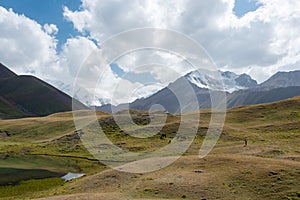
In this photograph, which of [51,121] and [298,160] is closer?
[298,160]

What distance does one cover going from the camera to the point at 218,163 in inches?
1877

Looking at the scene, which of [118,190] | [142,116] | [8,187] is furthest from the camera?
[142,116]

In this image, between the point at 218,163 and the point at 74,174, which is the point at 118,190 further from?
the point at 74,174

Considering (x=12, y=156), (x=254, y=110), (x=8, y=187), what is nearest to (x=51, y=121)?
(x=12, y=156)

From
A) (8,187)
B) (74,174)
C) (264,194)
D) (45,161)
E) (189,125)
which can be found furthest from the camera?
(189,125)

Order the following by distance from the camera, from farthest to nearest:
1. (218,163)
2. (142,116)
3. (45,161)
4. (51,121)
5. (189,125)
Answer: (51,121) < (142,116) < (189,125) < (45,161) < (218,163)

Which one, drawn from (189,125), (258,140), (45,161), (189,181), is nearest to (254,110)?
(189,125)

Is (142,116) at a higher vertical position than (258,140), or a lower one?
higher

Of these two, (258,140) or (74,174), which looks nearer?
(74,174)

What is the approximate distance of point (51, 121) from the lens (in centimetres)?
14862

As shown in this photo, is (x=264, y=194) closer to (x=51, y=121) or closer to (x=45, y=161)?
(x=45, y=161)

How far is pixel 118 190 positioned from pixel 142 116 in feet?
285

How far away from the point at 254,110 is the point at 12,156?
9136 cm

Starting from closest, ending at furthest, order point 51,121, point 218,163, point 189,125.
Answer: point 218,163 < point 189,125 < point 51,121
